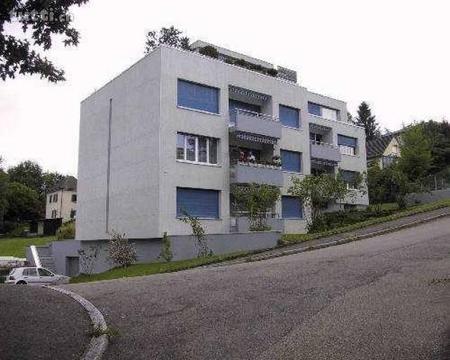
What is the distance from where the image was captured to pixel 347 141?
45469 millimetres

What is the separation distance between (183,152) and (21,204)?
61287 mm

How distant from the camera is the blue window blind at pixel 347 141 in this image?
4479 centimetres

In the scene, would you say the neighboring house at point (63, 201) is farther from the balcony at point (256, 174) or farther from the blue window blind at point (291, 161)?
the balcony at point (256, 174)

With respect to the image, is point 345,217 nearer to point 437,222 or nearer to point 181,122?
point 437,222

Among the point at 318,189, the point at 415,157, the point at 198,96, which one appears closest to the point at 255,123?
the point at 198,96

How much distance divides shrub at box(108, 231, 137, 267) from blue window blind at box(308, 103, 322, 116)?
73.8 ft

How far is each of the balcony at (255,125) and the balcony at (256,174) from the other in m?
1.98

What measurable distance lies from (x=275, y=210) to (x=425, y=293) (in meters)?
23.5

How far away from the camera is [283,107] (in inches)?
1409

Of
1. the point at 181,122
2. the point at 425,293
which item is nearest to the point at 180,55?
the point at 181,122

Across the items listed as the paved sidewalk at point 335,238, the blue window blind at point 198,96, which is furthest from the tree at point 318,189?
the blue window blind at point 198,96

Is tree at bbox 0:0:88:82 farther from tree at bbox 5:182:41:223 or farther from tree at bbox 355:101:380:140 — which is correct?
tree at bbox 355:101:380:140

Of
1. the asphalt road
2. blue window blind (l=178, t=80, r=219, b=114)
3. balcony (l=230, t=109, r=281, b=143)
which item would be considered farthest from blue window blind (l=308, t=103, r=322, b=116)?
the asphalt road

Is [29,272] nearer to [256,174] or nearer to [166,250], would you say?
[166,250]
